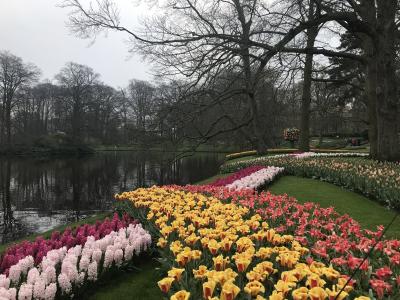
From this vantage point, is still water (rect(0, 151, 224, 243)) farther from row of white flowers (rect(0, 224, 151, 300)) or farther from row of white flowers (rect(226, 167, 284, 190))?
row of white flowers (rect(0, 224, 151, 300))

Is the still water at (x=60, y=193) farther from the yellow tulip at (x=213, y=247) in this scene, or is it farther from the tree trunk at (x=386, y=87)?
the yellow tulip at (x=213, y=247)

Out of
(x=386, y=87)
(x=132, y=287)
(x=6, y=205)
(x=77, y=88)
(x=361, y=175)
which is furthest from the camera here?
(x=77, y=88)

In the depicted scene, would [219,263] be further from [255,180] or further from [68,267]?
[255,180]

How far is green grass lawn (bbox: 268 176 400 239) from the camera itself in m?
7.80

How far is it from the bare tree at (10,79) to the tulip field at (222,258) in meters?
57.4

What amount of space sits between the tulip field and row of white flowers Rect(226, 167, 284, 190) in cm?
294

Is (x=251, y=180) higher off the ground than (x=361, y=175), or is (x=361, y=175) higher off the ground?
(x=361, y=175)

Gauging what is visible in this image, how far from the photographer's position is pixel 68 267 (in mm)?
4504

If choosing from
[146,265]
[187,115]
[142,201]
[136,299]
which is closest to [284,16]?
[187,115]

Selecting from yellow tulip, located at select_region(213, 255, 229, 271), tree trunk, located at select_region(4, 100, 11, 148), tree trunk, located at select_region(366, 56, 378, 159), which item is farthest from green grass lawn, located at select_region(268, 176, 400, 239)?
tree trunk, located at select_region(4, 100, 11, 148)

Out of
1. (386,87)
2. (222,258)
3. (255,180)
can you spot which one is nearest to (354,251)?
(222,258)

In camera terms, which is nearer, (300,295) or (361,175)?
(300,295)

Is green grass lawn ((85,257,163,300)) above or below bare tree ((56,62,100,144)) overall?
below

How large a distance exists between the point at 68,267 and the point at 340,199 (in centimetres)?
750
